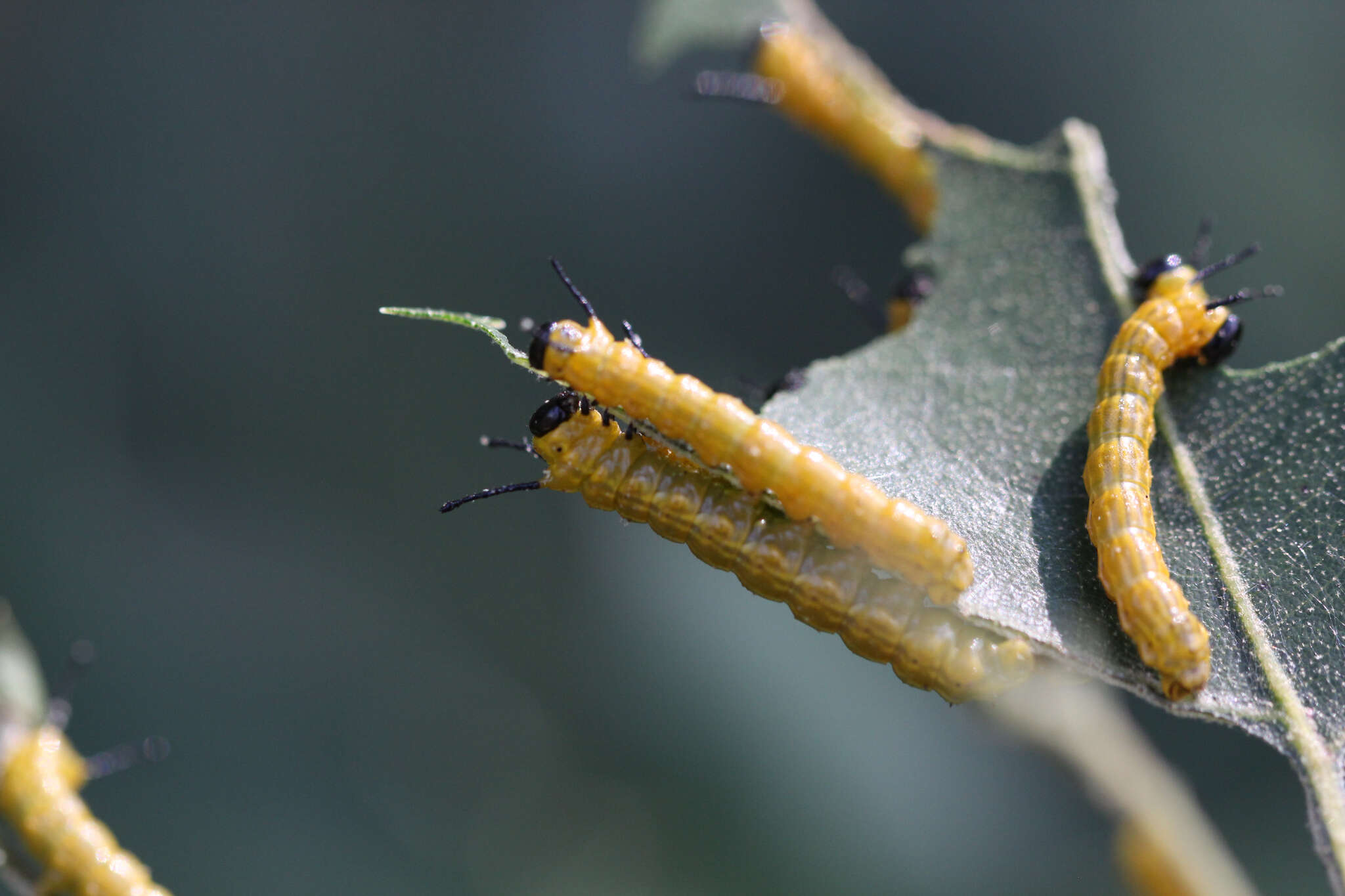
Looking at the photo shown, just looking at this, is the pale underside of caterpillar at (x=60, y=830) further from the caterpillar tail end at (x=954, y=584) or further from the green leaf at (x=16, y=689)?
the caterpillar tail end at (x=954, y=584)

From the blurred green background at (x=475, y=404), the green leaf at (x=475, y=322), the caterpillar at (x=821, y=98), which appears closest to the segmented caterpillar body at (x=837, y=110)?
the caterpillar at (x=821, y=98)

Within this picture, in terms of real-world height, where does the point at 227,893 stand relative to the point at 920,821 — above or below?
below

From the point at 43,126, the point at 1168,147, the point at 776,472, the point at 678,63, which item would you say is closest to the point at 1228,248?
the point at 1168,147

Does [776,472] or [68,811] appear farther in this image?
[68,811]

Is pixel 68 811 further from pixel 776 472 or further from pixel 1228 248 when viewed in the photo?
pixel 1228 248

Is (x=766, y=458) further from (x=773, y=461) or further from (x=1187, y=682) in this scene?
(x=1187, y=682)

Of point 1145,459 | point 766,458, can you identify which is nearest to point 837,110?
point 1145,459

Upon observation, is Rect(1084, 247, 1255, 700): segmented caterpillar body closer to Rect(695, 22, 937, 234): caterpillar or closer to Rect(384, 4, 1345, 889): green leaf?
Rect(384, 4, 1345, 889): green leaf
